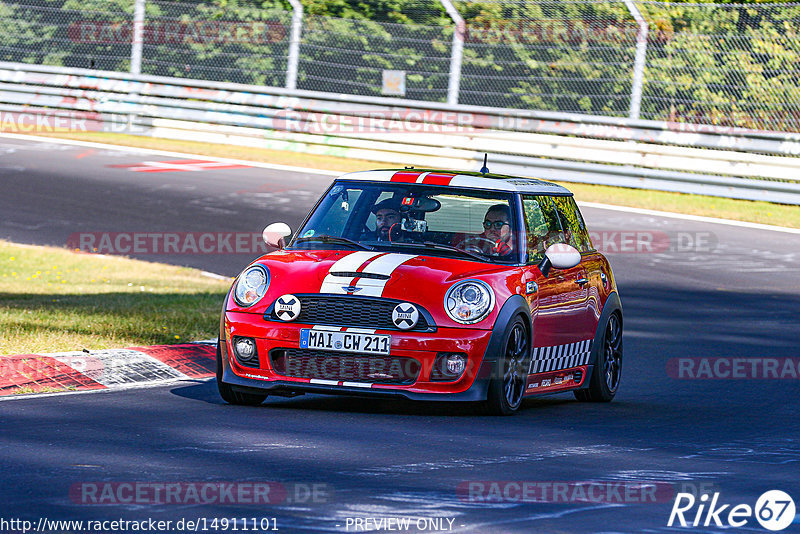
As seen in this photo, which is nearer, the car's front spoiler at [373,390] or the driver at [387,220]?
the car's front spoiler at [373,390]

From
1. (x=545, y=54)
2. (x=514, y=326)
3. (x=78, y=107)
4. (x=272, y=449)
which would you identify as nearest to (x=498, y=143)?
(x=545, y=54)

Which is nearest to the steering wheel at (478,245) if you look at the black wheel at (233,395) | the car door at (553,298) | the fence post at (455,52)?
the car door at (553,298)

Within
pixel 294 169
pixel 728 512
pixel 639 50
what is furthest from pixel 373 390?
pixel 294 169

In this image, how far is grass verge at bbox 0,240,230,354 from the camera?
1060 centimetres

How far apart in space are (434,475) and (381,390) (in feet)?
5.94

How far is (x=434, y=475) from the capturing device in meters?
6.46

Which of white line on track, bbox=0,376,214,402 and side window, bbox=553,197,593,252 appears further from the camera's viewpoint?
side window, bbox=553,197,593,252

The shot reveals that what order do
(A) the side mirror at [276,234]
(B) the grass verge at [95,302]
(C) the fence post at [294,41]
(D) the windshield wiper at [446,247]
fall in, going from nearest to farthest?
(D) the windshield wiper at [446,247] → (A) the side mirror at [276,234] → (B) the grass verge at [95,302] → (C) the fence post at [294,41]

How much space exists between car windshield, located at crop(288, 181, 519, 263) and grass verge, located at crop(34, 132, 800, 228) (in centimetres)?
1231

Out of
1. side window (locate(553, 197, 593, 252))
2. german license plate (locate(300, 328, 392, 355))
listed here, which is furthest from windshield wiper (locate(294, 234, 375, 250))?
side window (locate(553, 197, 593, 252))

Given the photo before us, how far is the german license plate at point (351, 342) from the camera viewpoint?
8156mm

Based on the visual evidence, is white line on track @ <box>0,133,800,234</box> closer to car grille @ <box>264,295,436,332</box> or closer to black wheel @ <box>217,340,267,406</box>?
black wheel @ <box>217,340,267,406</box>

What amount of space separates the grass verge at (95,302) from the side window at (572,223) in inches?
122

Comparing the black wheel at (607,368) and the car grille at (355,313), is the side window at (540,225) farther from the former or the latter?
the car grille at (355,313)
